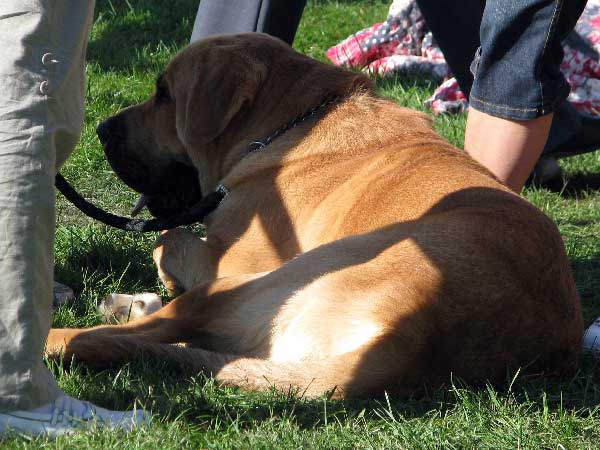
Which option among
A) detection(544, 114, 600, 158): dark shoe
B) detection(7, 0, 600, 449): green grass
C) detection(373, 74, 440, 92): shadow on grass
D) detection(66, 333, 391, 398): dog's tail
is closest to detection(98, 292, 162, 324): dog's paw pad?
detection(7, 0, 600, 449): green grass

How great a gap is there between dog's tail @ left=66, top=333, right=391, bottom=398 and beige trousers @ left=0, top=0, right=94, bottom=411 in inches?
23.6

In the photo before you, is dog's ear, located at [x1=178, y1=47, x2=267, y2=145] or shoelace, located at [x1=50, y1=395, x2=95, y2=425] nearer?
shoelace, located at [x1=50, y1=395, x2=95, y2=425]

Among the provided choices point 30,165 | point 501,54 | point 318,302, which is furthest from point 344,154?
point 30,165

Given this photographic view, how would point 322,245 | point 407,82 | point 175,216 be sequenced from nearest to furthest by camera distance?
point 322,245 → point 175,216 → point 407,82

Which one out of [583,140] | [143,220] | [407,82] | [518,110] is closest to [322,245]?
[143,220]

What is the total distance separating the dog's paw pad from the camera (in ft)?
12.3

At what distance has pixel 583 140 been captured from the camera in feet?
18.5

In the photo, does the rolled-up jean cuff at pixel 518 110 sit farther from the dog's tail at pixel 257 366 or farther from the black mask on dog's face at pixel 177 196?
the dog's tail at pixel 257 366

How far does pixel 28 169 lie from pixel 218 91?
1.73 meters

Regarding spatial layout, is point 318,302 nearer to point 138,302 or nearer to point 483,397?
point 483,397

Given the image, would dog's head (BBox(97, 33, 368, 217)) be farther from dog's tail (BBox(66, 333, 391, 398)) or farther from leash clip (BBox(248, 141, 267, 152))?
dog's tail (BBox(66, 333, 391, 398))

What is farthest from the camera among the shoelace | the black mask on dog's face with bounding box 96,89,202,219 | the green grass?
the black mask on dog's face with bounding box 96,89,202,219

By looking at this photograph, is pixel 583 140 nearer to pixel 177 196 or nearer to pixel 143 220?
pixel 177 196

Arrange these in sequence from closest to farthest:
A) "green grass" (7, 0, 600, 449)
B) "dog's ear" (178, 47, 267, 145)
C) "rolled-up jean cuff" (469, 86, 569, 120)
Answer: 1. "green grass" (7, 0, 600, 449)
2. "rolled-up jean cuff" (469, 86, 569, 120)
3. "dog's ear" (178, 47, 267, 145)
